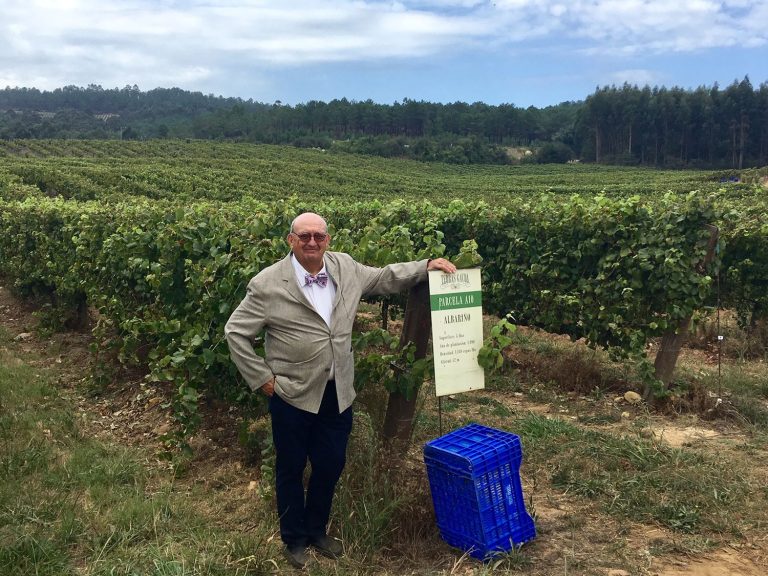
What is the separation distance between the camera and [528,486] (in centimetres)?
420

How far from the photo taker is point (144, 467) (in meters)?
4.73

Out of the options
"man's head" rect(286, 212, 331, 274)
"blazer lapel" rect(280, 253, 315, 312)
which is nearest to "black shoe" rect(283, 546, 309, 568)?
"blazer lapel" rect(280, 253, 315, 312)

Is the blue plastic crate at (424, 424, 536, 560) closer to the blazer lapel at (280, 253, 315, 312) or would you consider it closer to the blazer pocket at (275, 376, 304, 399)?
the blazer pocket at (275, 376, 304, 399)

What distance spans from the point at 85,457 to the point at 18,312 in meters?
6.95

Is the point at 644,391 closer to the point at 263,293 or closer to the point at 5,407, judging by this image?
the point at 263,293

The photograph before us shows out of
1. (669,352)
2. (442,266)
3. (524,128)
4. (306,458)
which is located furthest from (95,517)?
(524,128)

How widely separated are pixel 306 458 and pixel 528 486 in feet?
5.43

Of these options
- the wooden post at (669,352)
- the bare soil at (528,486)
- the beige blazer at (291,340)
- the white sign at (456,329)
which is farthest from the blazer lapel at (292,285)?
the wooden post at (669,352)

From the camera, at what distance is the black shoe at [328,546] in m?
3.37

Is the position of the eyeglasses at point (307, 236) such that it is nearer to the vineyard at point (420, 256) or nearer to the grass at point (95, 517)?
the vineyard at point (420, 256)

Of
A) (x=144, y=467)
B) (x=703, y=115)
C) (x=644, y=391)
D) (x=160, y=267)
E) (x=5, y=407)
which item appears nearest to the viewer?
(x=144, y=467)

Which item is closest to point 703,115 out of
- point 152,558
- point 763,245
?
point 763,245

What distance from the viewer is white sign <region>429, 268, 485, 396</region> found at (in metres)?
3.46

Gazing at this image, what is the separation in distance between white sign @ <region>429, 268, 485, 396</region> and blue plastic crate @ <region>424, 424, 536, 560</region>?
326mm
